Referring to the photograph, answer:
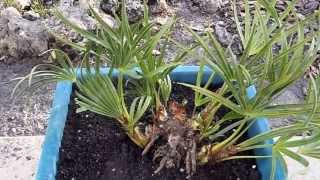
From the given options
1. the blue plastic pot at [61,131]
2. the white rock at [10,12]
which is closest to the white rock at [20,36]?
the white rock at [10,12]

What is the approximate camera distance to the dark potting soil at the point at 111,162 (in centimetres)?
110

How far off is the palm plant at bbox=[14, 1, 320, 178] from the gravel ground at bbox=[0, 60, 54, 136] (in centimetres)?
64

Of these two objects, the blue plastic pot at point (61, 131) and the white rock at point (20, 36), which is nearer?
the blue plastic pot at point (61, 131)

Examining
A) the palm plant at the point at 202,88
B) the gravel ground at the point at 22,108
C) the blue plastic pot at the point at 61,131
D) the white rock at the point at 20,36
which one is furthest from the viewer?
the white rock at the point at 20,36

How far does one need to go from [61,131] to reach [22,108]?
664 millimetres

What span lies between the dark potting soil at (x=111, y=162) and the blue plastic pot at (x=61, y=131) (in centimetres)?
3

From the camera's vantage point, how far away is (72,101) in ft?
3.98

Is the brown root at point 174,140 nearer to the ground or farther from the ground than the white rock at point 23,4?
nearer to the ground

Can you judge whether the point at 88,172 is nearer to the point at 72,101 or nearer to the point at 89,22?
the point at 72,101

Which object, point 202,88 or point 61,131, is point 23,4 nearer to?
point 61,131

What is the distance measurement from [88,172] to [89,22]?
2.88ft

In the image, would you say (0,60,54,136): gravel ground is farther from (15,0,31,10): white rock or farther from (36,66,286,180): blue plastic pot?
(36,66,286,180): blue plastic pot

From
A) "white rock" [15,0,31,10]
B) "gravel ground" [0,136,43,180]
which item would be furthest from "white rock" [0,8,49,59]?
"gravel ground" [0,136,43,180]

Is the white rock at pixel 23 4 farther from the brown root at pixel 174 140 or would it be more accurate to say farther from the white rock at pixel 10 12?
the brown root at pixel 174 140
